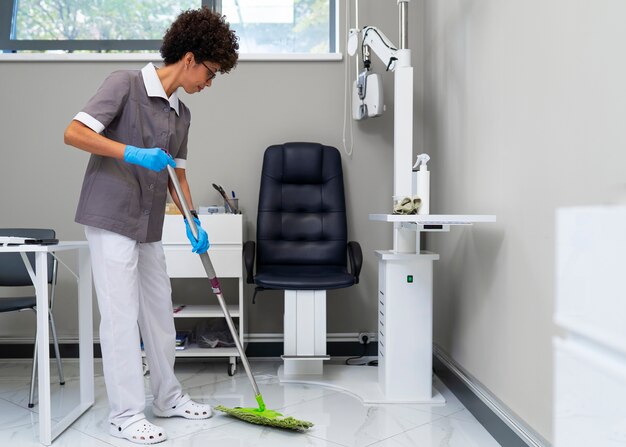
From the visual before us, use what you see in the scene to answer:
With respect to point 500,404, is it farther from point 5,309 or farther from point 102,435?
point 5,309

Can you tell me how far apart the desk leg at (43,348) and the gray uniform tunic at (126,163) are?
213 mm

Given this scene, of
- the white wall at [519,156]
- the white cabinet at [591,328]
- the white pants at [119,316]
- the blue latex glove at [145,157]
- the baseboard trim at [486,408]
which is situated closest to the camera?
the white cabinet at [591,328]

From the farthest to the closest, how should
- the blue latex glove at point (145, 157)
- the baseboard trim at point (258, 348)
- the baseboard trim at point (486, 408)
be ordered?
1. the baseboard trim at point (258, 348)
2. the blue latex glove at point (145, 157)
3. the baseboard trim at point (486, 408)

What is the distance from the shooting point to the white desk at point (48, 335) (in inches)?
73.5

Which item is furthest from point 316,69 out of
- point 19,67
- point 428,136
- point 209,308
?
point 19,67

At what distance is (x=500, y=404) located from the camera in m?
1.92

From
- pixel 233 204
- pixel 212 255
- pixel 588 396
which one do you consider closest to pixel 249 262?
pixel 212 255

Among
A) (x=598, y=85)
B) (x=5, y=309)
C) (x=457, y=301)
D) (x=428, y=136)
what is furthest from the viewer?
(x=428, y=136)

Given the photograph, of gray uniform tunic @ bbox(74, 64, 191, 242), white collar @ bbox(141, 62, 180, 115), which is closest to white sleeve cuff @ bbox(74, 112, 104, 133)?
gray uniform tunic @ bbox(74, 64, 191, 242)

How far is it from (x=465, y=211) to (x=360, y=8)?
1458mm

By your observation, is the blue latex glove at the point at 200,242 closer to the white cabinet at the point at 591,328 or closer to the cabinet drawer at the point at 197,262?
the cabinet drawer at the point at 197,262

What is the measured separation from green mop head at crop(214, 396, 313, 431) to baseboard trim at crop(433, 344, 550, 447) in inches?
24.8

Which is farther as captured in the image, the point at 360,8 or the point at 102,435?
the point at 360,8

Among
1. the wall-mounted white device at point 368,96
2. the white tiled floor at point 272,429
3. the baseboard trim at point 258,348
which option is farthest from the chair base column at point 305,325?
the wall-mounted white device at point 368,96
